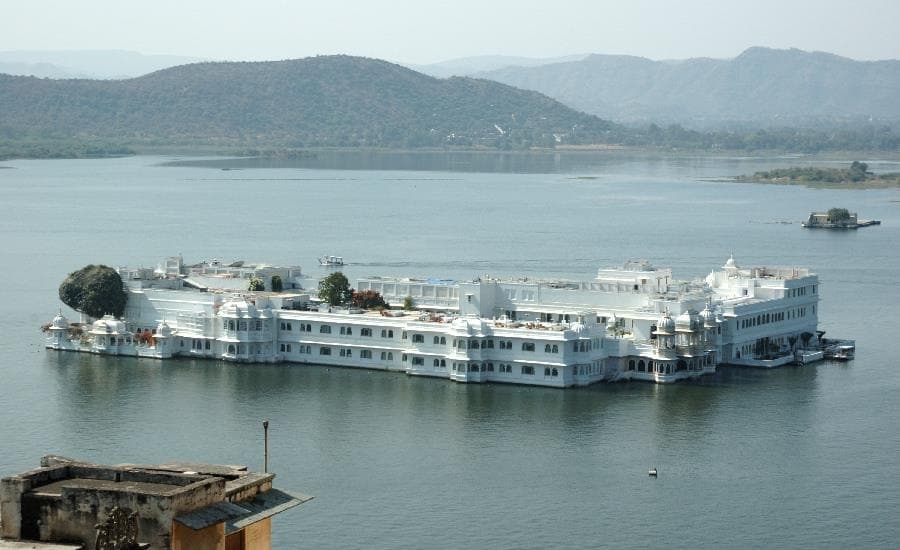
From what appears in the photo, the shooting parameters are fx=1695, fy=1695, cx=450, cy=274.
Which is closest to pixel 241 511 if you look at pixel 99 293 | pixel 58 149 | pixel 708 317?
pixel 708 317

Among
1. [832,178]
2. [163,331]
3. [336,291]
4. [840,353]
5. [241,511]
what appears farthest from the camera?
[832,178]

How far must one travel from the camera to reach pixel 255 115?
186m

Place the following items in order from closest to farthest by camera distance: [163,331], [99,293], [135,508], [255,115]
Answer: [135,508]
[163,331]
[99,293]
[255,115]

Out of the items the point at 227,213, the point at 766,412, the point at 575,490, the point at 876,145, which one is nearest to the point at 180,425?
the point at 575,490

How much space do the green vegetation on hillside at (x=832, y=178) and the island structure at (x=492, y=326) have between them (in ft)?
252

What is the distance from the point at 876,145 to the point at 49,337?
14945 centimetres

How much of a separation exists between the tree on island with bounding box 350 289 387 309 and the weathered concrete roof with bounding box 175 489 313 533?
2441cm

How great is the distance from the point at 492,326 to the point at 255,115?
157498 mm

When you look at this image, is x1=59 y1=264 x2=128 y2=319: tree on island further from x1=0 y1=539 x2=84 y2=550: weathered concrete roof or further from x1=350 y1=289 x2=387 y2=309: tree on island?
x1=0 y1=539 x2=84 y2=550: weathered concrete roof

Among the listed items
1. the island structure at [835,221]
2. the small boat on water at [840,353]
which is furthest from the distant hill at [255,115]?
the small boat on water at [840,353]

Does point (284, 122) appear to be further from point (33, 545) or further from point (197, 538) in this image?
point (197, 538)

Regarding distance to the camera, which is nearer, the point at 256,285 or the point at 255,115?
the point at 256,285

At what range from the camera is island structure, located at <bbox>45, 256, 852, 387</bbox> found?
30359 mm

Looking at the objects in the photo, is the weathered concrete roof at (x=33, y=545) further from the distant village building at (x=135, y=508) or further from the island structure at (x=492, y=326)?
the island structure at (x=492, y=326)
